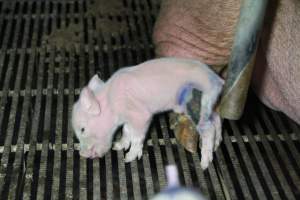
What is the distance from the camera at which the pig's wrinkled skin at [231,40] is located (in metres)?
1.97

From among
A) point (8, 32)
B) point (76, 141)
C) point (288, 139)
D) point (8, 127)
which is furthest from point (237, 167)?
point (8, 32)

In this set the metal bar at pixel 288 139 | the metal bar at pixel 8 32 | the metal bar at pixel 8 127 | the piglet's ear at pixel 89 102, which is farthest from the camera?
the metal bar at pixel 8 32

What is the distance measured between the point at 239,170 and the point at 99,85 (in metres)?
0.63

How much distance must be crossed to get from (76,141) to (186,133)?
0.45 metres

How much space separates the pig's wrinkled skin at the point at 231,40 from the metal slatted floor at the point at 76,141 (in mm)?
139

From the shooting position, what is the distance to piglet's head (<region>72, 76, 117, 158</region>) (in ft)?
5.91

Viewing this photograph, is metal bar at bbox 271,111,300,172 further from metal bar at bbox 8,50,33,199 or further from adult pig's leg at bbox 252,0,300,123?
metal bar at bbox 8,50,33,199

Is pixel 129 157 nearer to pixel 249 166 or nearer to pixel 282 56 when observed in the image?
pixel 249 166

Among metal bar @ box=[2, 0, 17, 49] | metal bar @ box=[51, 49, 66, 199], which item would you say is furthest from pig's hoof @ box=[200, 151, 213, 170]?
metal bar @ box=[2, 0, 17, 49]

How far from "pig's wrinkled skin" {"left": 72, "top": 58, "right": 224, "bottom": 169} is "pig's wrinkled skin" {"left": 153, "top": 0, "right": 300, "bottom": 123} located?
0.93 feet

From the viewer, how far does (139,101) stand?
6.07 feet

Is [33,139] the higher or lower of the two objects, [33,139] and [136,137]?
the lower

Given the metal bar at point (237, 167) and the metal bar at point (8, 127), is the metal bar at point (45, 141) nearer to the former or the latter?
the metal bar at point (8, 127)

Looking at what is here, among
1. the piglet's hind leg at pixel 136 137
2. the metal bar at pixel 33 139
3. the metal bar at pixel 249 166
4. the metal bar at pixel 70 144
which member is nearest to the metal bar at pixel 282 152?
the metal bar at pixel 249 166
